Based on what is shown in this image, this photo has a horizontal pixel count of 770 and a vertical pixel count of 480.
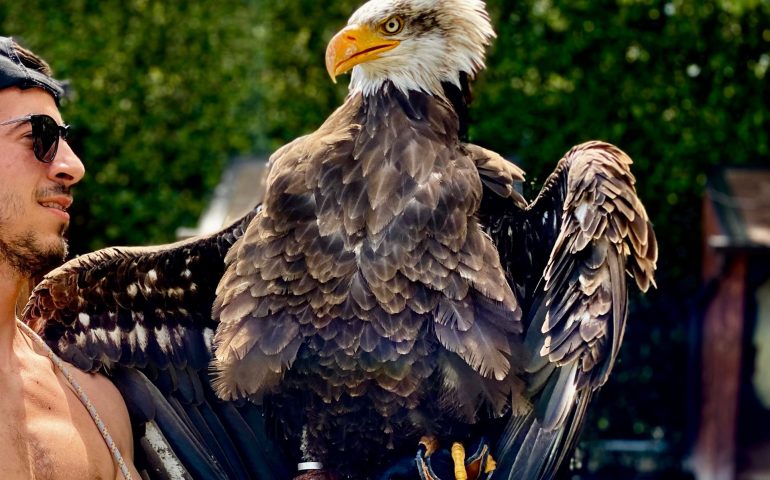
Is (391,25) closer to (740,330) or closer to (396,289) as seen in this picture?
(396,289)

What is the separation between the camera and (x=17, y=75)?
2.42 meters

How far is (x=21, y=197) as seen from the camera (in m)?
2.38

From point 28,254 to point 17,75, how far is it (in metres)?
0.40

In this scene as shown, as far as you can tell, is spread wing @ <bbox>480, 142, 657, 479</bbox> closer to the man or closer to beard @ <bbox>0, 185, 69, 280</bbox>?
the man

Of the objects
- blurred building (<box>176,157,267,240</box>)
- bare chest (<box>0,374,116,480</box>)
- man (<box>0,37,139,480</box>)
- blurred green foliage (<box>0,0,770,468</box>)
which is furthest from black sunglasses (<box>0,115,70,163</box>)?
blurred green foliage (<box>0,0,770,468</box>)

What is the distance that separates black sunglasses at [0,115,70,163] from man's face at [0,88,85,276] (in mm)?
10

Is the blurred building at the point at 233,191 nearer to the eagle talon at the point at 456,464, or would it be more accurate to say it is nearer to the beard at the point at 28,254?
the eagle talon at the point at 456,464

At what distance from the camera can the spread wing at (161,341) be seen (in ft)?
9.77

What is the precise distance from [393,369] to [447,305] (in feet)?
0.71

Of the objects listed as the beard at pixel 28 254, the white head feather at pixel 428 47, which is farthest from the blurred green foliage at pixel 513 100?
the beard at pixel 28 254

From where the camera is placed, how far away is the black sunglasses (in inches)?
94.5

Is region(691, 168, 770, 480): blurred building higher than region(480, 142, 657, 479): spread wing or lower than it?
lower

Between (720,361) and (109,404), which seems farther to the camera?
(720,361)

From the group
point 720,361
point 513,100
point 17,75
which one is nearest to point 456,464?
point 17,75
